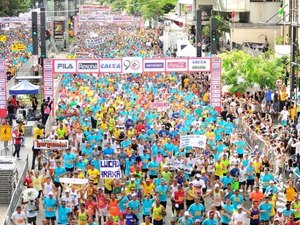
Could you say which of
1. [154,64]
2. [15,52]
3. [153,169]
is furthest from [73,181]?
[15,52]

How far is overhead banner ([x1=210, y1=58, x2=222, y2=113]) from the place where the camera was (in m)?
33.9

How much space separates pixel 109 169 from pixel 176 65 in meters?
15.2

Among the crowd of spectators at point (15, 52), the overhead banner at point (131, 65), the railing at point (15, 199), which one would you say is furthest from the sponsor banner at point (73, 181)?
the crowd of spectators at point (15, 52)

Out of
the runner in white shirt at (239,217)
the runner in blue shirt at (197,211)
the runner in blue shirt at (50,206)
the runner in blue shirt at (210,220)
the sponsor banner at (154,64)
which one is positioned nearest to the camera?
the runner in blue shirt at (210,220)

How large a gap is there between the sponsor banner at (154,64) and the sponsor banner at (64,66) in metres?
2.94

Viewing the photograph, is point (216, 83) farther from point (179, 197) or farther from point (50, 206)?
point (50, 206)

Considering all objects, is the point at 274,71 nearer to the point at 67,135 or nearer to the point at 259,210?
the point at 67,135

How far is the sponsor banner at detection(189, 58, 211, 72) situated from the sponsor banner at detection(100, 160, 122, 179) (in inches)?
596

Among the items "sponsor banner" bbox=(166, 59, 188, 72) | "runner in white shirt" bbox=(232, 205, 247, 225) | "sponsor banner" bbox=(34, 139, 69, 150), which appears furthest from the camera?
"sponsor banner" bbox=(166, 59, 188, 72)

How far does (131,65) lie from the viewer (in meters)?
33.8

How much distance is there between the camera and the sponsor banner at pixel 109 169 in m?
19.3

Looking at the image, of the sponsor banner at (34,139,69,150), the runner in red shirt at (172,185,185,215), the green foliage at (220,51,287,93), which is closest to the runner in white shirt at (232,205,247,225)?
the runner in red shirt at (172,185,185,215)

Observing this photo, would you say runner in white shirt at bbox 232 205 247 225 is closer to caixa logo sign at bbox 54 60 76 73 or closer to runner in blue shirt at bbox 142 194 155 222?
runner in blue shirt at bbox 142 194 155 222

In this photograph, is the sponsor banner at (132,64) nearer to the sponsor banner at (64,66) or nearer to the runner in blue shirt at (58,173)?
the sponsor banner at (64,66)
